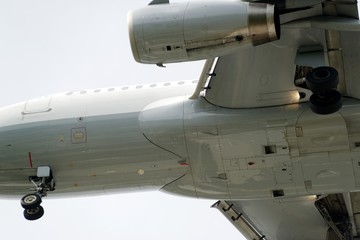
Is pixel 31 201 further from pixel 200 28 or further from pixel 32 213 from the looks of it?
pixel 200 28

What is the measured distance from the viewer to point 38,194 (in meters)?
22.1

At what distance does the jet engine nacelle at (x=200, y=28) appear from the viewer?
59.7 ft

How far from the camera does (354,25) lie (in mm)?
18453

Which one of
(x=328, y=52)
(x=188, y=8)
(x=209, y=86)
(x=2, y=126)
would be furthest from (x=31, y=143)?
(x=328, y=52)

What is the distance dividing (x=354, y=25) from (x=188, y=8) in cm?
344

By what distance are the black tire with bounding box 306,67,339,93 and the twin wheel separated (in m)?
7.38

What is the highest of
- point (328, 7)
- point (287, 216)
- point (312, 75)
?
point (328, 7)

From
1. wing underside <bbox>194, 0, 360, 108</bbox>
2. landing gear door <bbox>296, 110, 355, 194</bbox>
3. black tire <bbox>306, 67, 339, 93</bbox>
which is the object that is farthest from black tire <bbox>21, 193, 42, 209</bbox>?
black tire <bbox>306, 67, 339, 93</bbox>

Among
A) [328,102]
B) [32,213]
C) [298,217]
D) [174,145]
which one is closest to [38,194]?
[32,213]

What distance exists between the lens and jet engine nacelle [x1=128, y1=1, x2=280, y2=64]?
18.2 m

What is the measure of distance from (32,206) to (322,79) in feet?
25.8

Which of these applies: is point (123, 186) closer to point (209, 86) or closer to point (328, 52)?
point (209, 86)

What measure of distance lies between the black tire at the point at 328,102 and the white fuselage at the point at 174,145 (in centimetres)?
118

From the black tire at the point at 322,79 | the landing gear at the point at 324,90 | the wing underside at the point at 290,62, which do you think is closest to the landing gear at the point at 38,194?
the wing underside at the point at 290,62
